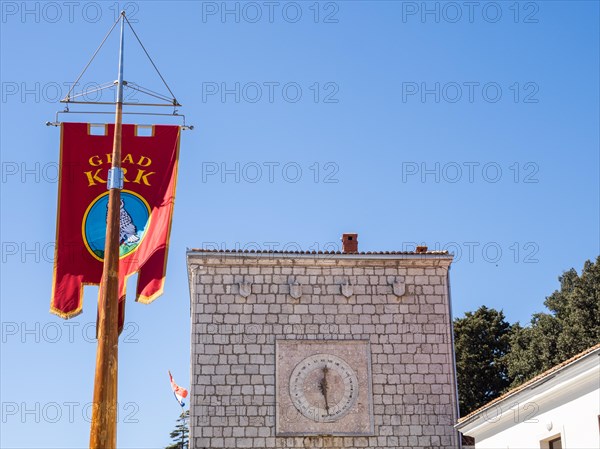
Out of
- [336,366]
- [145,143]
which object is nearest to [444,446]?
[336,366]

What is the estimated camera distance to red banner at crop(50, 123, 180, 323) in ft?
58.3

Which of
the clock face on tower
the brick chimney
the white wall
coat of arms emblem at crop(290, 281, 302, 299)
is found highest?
the brick chimney

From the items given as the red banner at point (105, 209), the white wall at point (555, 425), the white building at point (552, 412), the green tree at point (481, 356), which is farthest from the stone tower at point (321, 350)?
the green tree at point (481, 356)

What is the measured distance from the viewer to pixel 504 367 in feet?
132

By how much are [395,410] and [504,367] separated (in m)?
19.4

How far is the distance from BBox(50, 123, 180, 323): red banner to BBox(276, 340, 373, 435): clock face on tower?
5241mm

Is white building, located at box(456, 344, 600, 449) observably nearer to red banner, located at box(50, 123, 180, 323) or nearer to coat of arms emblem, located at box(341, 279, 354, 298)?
coat of arms emblem, located at box(341, 279, 354, 298)

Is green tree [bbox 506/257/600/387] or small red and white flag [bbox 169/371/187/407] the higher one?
green tree [bbox 506/257/600/387]

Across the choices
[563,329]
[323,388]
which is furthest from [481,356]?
[323,388]

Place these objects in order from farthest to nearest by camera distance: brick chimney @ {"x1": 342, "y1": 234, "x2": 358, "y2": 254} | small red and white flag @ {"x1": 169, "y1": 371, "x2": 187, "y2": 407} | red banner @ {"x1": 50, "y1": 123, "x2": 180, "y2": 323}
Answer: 1. small red and white flag @ {"x1": 169, "y1": 371, "x2": 187, "y2": 407}
2. brick chimney @ {"x1": 342, "y1": 234, "x2": 358, "y2": 254}
3. red banner @ {"x1": 50, "y1": 123, "x2": 180, "y2": 323}

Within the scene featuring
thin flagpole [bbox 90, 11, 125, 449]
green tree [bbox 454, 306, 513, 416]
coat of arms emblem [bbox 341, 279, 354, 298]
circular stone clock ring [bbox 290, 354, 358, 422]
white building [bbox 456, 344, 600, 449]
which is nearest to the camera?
thin flagpole [bbox 90, 11, 125, 449]

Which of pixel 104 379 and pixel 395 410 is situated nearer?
pixel 104 379

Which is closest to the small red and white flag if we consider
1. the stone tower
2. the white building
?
the stone tower

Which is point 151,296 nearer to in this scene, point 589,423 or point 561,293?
point 589,423
